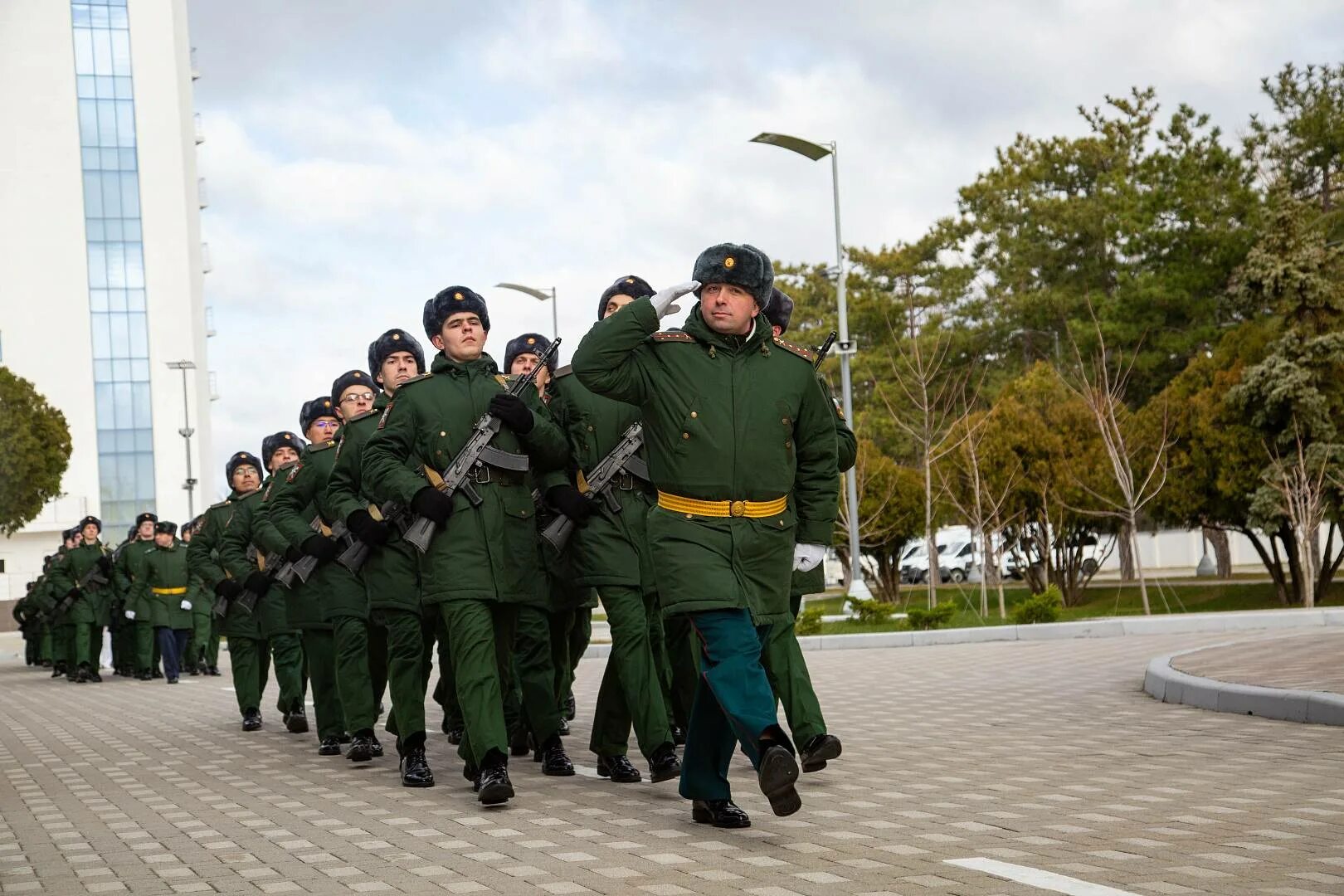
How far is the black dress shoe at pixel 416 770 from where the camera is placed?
866 cm

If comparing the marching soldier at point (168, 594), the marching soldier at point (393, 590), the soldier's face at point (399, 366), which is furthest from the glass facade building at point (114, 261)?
the marching soldier at point (393, 590)

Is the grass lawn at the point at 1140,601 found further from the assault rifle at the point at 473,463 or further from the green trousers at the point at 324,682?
the assault rifle at the point at 473,463

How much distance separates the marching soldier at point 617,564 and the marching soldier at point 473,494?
0.27 meters

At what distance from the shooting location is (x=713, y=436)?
666 cm

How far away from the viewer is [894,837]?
6.36 meters

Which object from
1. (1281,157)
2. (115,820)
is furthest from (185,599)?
(1281,157)

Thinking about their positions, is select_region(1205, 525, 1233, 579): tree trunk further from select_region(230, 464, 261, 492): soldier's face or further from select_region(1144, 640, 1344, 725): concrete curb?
select_region(230, 464, 261, 492): soldier's face

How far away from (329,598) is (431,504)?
2869 mm

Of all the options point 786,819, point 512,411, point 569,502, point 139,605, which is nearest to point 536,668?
point 569,502

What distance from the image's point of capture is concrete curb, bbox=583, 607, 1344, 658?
797 inches

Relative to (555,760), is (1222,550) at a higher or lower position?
higher

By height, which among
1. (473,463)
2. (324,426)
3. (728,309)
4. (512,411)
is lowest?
(473,463)

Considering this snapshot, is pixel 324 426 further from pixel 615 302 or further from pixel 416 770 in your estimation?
pixel 416 770

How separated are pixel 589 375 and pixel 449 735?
4794mm
